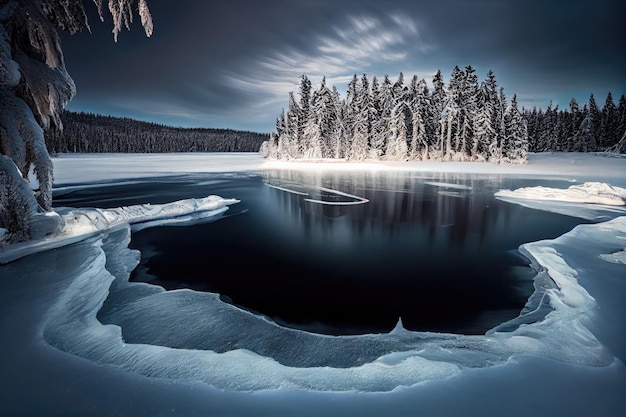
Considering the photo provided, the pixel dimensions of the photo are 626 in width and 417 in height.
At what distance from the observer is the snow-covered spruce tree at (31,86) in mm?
7887

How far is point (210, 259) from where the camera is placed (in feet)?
27.6

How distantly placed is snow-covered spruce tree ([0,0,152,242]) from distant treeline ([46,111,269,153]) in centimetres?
9989

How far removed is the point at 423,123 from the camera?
5181 centimetres

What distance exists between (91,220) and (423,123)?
50.5 meters

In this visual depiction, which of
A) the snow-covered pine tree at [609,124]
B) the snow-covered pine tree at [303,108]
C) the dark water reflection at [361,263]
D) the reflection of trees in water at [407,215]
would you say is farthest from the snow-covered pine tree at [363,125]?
the snow-covered pine tree at [609,124]

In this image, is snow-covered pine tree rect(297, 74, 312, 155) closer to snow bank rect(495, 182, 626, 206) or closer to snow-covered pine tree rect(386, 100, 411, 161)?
snow-covered pine tree rect(386, 100, 411, 161)

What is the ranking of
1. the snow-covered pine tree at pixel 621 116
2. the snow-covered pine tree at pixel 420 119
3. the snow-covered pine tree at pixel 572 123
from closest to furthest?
1. the snow-covered pine tree at pixel 420 119
2. the snow-covered pine tree at pixel 621 116
3. the snow-covered pine tree at pixel 572 123

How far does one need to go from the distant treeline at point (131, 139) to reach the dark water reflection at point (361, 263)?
339ft

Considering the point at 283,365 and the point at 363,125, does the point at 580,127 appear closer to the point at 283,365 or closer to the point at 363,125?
the point at 363,125

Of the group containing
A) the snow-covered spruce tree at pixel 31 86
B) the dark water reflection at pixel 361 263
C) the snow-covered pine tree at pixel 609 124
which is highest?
the snow-covered pine tree at pixel 609 124

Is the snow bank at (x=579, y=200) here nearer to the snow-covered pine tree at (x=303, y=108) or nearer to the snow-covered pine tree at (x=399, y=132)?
the snow-covered pine tree at (x=399, y=132)

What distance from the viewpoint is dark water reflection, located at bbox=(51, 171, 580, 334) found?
216 inches

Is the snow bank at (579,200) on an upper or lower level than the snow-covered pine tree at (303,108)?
lower

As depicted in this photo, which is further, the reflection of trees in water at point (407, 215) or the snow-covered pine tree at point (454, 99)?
the snow-covered pine tree at point (454, 99)
